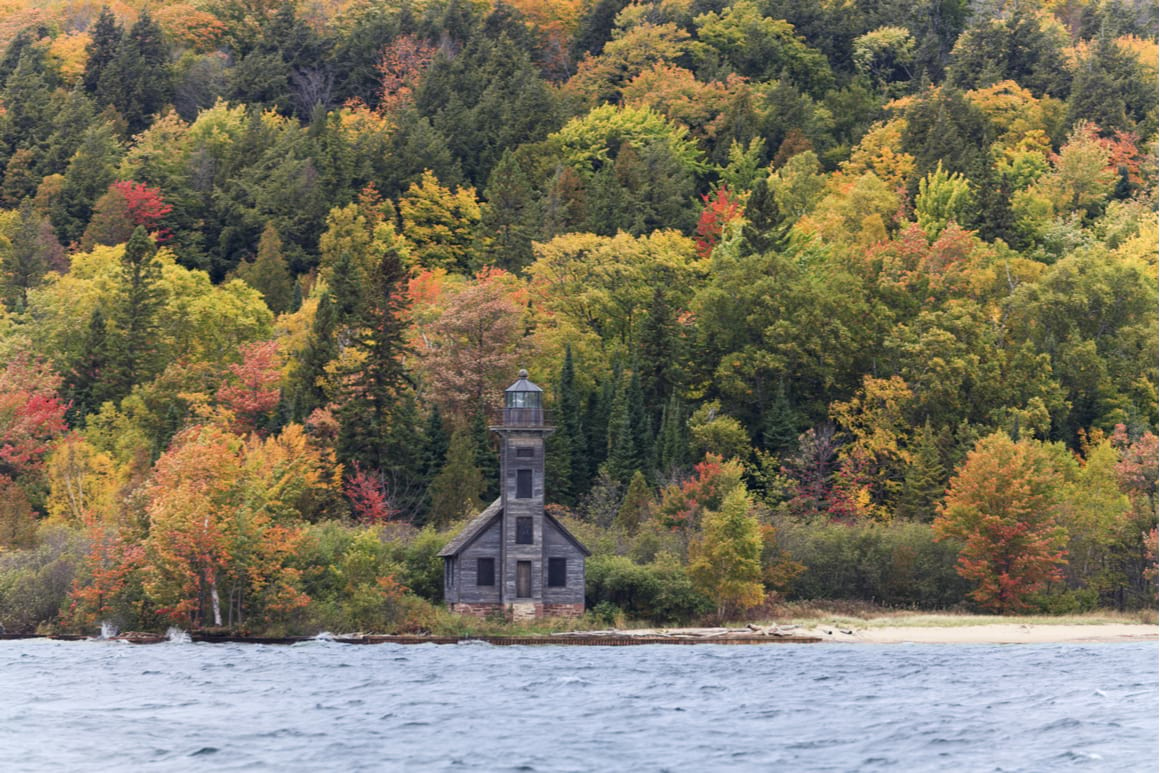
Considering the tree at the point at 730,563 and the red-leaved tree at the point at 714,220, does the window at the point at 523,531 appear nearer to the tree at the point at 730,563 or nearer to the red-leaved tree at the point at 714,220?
the tree at the point at 730,563

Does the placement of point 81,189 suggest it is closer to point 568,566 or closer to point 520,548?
point 520,548

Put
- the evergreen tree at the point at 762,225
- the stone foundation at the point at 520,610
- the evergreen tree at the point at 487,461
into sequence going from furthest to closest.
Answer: the evergreen tree at the point at 762,225 → the evergreen tree at the point at 487,461 → the stone foundation at the point at 520,610

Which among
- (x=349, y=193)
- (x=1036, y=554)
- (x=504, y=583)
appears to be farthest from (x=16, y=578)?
(x=349, y=193)

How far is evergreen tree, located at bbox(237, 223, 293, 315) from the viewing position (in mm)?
112500

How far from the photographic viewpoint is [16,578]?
70.5 m

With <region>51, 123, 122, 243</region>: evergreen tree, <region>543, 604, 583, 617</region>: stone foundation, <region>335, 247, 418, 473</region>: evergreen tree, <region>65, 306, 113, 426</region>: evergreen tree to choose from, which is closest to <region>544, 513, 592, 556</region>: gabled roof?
<region>543, 604, 583, 617</region>: stone foundation

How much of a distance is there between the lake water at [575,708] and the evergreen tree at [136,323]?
34.9 metres

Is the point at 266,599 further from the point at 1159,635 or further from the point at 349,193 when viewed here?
the point at 349,193

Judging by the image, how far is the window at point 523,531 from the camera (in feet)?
228

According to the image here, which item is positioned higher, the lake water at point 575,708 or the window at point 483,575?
the window at point 483,575

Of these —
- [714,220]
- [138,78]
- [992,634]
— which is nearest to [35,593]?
[992,634]

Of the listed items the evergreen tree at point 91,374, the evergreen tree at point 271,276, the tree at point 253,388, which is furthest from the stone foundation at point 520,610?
the evergreen tree at point 271,276

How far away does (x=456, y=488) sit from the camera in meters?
81.4

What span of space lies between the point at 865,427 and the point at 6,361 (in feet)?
142
